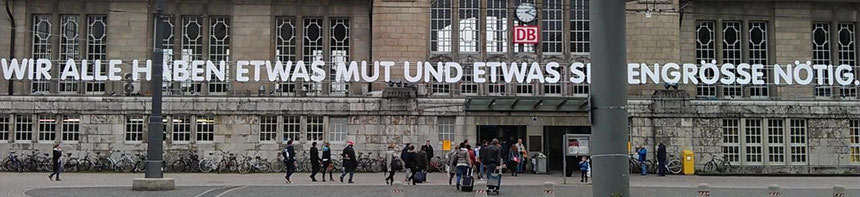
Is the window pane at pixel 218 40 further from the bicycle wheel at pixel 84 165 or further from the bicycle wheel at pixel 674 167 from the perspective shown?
the bicycle wheel at pixel 674 167

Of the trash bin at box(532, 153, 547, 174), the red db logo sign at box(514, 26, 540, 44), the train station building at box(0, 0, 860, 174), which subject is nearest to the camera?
the trash bin at box(532, 153, 547, 174)

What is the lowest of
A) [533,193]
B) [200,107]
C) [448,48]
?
[533,193]

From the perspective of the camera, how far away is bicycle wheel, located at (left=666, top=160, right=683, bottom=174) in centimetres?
3678

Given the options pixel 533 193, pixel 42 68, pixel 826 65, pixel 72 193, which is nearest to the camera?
pixel 72 193

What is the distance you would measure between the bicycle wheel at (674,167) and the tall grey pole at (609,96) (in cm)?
2733

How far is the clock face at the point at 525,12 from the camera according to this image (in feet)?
124

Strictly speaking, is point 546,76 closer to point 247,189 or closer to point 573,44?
point 573,44

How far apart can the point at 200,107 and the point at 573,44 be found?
590 inches

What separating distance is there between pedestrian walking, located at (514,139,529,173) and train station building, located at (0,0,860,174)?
59.7 inches

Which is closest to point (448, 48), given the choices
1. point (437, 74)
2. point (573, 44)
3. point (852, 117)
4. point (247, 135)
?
point (437, 74)

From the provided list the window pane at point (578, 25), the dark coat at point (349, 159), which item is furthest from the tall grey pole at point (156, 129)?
the window pane at point (578, 25)

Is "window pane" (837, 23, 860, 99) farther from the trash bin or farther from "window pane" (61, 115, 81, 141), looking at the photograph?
"window pane" (61, 115, 81, 141)

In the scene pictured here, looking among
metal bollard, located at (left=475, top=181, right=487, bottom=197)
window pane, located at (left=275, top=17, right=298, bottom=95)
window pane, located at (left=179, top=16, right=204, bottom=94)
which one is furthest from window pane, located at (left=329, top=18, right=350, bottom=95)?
metal bollard, located at (left=475, top=181, right=487, bottom=197)

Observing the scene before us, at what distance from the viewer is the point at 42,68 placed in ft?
120
